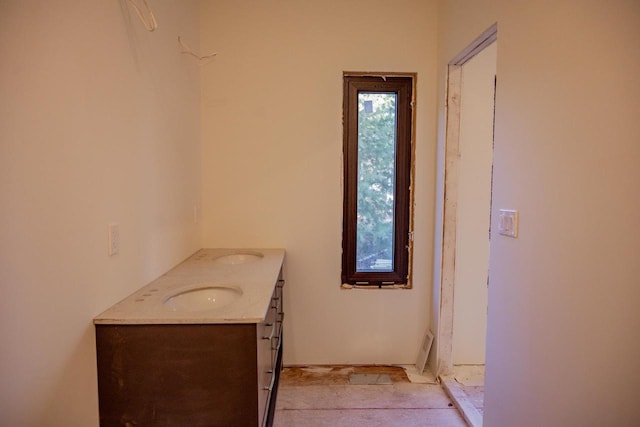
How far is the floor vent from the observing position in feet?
7.58

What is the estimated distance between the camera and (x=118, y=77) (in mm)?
1287

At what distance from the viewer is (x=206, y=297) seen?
1507 millimetres

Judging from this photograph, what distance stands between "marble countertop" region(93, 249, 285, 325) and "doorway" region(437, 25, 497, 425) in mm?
1216

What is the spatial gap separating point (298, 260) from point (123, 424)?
148 cm

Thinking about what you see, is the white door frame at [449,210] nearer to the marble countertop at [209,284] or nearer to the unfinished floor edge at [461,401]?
the unfinished floor edge at [461,401]

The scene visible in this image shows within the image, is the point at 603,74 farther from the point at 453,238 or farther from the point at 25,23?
the point at 25,23

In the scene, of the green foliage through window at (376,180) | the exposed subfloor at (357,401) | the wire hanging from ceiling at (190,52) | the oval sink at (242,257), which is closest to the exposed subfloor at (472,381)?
the exposed subfloor at (357,401)

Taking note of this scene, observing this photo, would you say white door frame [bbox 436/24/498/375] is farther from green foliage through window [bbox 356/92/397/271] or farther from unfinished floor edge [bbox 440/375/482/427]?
green foliage through window [bbox 356/92/397/271]

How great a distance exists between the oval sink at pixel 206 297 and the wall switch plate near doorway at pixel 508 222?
47.2 inches

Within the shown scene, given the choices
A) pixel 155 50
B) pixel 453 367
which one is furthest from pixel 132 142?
pixel 453 367

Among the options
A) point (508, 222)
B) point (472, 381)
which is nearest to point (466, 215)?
point (508, 222)

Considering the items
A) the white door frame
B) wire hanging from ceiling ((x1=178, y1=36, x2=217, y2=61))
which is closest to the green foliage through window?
the white door frame

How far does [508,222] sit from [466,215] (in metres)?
0.92

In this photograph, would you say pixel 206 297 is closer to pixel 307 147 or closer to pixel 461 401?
pixel 307 147
